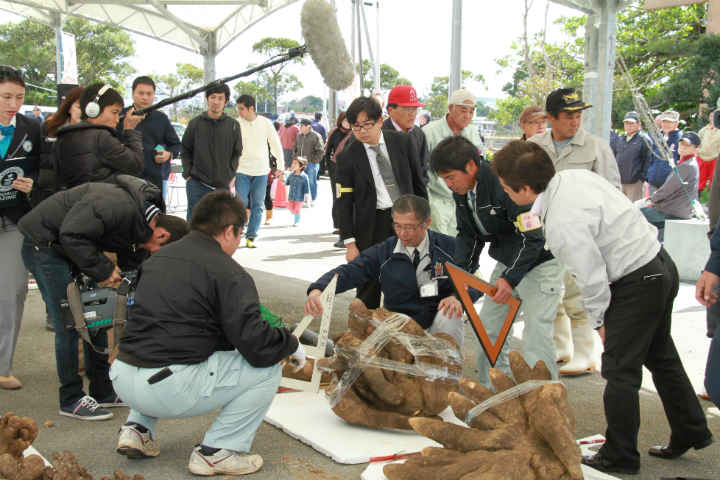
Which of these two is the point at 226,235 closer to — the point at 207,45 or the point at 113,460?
the point at 113,460

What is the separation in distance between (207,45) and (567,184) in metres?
21.4

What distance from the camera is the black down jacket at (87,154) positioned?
12.5ft

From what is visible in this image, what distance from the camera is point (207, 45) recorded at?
864 inches

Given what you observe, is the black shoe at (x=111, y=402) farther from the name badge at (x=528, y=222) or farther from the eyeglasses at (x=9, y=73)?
the name badge at (x=528, y=222)

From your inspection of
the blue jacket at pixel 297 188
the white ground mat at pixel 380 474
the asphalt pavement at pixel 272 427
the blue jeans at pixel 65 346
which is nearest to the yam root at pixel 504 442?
the white ground mat at pixel 380 474

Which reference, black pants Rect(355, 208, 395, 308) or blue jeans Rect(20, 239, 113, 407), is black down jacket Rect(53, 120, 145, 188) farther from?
black pants Rect(355, 208, 395, 308)

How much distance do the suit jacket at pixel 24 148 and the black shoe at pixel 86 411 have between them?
48.3 inches

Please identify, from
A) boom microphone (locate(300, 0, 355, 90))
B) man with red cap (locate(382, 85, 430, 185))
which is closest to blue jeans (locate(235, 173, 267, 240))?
man with red cap (locate(382, 85, 430, 185))

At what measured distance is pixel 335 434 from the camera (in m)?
3.12

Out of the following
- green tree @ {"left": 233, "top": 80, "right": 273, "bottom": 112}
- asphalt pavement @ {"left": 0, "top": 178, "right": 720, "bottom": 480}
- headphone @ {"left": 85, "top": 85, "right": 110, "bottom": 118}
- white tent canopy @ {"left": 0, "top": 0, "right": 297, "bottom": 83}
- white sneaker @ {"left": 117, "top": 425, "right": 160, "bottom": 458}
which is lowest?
asphalt pavement @ {"left": 0, "top": 178, "right": 720, "bottom": 480}

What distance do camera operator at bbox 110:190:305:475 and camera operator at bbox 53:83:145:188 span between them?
A: 1337 mm

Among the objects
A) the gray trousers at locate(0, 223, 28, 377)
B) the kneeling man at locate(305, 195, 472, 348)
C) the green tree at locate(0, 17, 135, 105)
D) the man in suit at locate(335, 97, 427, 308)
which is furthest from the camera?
the green tree at locate(0, 17, 135, 105)

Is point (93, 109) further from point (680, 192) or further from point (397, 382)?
point (680, 192)

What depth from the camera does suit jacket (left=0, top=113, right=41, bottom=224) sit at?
3.83 metres
